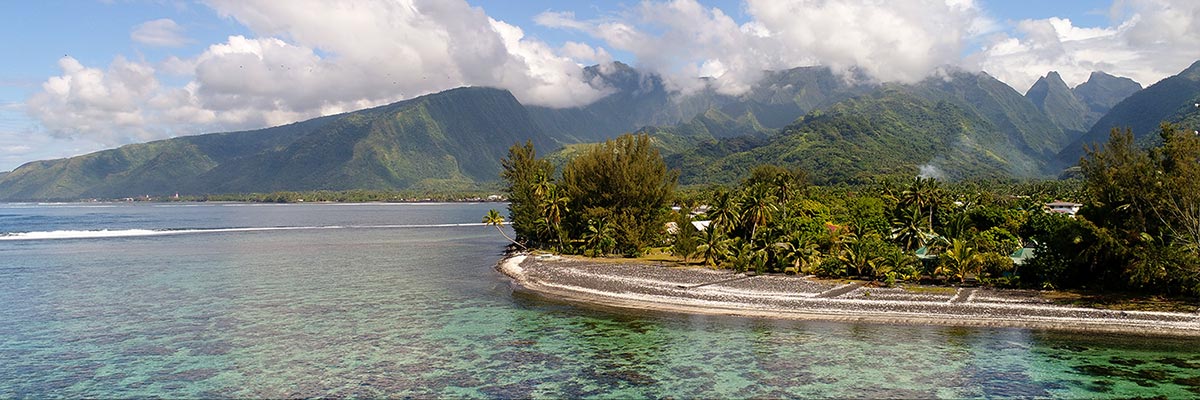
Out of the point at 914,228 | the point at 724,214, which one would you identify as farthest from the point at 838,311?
the point at 724,214

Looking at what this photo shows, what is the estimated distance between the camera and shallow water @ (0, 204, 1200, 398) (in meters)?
25.3

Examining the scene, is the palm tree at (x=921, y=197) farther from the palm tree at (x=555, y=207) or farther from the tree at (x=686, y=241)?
the palm tree at (x=555, y=207)

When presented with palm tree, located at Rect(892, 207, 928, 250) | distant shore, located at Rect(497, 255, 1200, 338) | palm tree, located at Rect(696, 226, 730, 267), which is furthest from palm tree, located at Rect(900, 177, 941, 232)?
distant shore, located at Rect(497, 255, 1200, 338)

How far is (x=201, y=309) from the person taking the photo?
1672 inches

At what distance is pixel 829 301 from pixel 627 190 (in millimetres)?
30036

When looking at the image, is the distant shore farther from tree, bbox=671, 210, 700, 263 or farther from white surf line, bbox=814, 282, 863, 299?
tree, bbox=671, 210, 700, 263

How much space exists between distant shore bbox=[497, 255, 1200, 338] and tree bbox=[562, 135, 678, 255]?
1271cm

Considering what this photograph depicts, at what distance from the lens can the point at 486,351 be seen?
102 ft

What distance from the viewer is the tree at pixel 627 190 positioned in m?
68.2

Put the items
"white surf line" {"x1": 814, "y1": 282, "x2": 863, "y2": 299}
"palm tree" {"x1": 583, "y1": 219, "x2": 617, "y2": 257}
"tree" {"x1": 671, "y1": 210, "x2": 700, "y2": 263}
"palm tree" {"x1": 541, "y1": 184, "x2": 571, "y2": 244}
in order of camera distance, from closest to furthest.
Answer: "white surf line" {"x1": 814, "y1": 282, "x2": 863, "y2": 299} < "tree" {"x1": 671, "y1": 210, "x2": 700, "y2": 263} < "palm tree" {"x1": 583, "y1": 219, "x2": 617, "y2": 257} < "palm tree" {"x1": 541, "y1": 184, "x2": 571, "y2": 244}

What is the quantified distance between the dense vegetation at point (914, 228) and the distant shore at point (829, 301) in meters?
2.69

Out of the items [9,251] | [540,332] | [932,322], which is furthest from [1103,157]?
[9,251]

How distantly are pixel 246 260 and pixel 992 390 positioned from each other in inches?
2743

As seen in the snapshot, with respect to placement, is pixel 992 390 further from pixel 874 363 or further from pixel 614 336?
pixel 614 336
